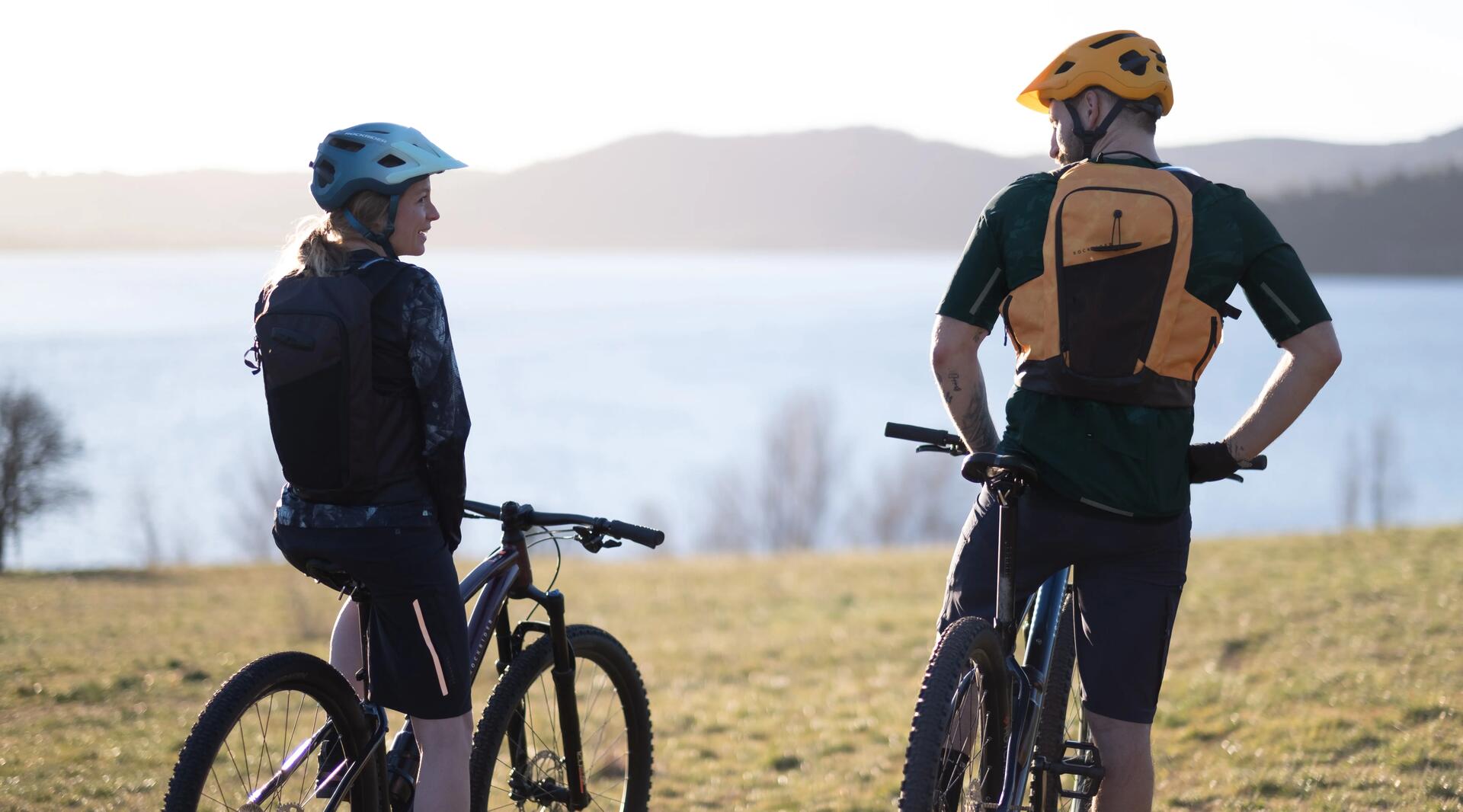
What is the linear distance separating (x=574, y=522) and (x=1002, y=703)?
52.6 inches

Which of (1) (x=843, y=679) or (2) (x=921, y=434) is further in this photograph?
(1) (x=843, y=679)

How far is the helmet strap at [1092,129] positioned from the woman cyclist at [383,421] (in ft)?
5.31

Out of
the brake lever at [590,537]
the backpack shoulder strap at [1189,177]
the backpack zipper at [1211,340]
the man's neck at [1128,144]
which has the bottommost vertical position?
the brake lever at [590,537]

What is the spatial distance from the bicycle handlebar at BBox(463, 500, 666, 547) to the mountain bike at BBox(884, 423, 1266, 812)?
2.58 feet

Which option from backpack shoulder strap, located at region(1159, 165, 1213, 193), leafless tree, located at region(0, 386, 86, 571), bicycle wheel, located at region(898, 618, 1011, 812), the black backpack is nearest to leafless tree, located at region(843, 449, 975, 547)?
leafless tree, located at region(0, 386, 86, 571)

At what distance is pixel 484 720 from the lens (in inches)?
138

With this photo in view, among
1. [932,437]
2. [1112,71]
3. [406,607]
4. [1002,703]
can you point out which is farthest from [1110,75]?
[406,607]

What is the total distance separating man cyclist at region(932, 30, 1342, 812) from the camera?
9.50 ft

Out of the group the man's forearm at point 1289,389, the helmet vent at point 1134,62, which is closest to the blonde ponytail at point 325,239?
the helmet vent at point 1134,62

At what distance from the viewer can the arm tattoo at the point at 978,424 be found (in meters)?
3.17

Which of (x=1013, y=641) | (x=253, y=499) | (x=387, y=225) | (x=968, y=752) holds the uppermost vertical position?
(x=387, y=225)

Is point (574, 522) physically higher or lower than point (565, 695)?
higher

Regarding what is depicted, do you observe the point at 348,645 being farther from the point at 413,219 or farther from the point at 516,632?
the point at 413,219

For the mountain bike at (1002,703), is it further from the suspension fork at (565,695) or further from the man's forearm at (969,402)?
the suspension fork at (565,695)
